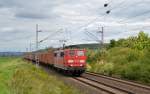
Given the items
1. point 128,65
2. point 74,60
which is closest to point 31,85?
point 74,60

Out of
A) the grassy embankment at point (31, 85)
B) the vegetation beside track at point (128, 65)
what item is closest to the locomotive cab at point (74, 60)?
the vegetation beside track at point (128, 65)

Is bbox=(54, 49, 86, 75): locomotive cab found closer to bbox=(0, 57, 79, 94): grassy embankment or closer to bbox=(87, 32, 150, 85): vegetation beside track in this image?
bbox=(87, 32, 150, 85): vegetation beside track

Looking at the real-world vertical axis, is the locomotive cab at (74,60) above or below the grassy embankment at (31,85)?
above

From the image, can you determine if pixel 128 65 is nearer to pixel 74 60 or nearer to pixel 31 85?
pixel 74 60

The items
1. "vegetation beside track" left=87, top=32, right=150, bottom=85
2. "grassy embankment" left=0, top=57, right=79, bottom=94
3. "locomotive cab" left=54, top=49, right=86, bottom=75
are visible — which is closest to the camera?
"grassy embankment" left=0, top=57, right=79, bottom=94

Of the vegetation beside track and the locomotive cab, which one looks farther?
the locomotive cab

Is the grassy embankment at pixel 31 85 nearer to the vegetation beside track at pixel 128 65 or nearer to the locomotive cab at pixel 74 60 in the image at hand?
the locomotive cab at pixel 74 60

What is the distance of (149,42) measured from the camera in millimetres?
81438

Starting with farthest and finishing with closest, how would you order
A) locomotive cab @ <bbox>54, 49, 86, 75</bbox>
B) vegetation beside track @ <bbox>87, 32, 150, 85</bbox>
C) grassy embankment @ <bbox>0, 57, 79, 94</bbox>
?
locomotive cab @ <bbox>54, 49, 86, 75</bbox>, vegetation beside track @ <bbox>87, 32, 150, 85</bbox>, grassy embankment @ <bbox>0, 57, 79, 94</bbox>

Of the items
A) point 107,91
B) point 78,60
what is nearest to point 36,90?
point 107,91

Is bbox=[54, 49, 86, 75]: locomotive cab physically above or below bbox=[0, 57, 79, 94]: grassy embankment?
above

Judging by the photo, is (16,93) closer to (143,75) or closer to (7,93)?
(7,93)

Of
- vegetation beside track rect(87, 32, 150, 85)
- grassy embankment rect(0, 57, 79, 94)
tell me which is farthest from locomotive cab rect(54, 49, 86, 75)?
grassy embankment rect(0, 57, 79, 94)

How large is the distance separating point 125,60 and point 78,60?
1088 cm
